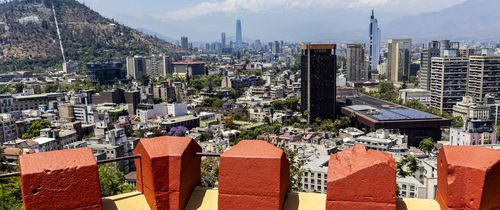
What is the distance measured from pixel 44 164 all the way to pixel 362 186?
61.6 inches

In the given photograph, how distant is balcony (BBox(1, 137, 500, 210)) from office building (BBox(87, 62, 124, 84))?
64057 mm

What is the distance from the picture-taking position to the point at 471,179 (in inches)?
87.9

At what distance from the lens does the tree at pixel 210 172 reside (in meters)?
14.7

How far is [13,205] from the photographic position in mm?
9148

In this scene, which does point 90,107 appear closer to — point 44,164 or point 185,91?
point 185,91

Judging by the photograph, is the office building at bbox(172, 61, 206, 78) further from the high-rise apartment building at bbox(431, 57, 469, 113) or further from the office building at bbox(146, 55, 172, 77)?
the high-rise apartment building at bbox(431, 57, 469, 113)

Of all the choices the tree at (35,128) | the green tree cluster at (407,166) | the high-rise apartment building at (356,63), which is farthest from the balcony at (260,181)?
the high-rise apartment building at (356,63)

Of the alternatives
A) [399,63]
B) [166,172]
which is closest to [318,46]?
[166,172]

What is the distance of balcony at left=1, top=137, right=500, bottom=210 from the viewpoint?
2273 millimetres

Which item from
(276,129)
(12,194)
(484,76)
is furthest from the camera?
(484,76)

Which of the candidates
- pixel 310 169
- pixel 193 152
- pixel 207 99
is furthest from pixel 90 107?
pixel 193 152

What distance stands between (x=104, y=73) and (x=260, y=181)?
64.6 m

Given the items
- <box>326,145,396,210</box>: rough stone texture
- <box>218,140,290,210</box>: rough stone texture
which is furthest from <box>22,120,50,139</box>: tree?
<box>326,145,396,210</box>: rough stone texture

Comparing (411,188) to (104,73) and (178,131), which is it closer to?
(178,131)
